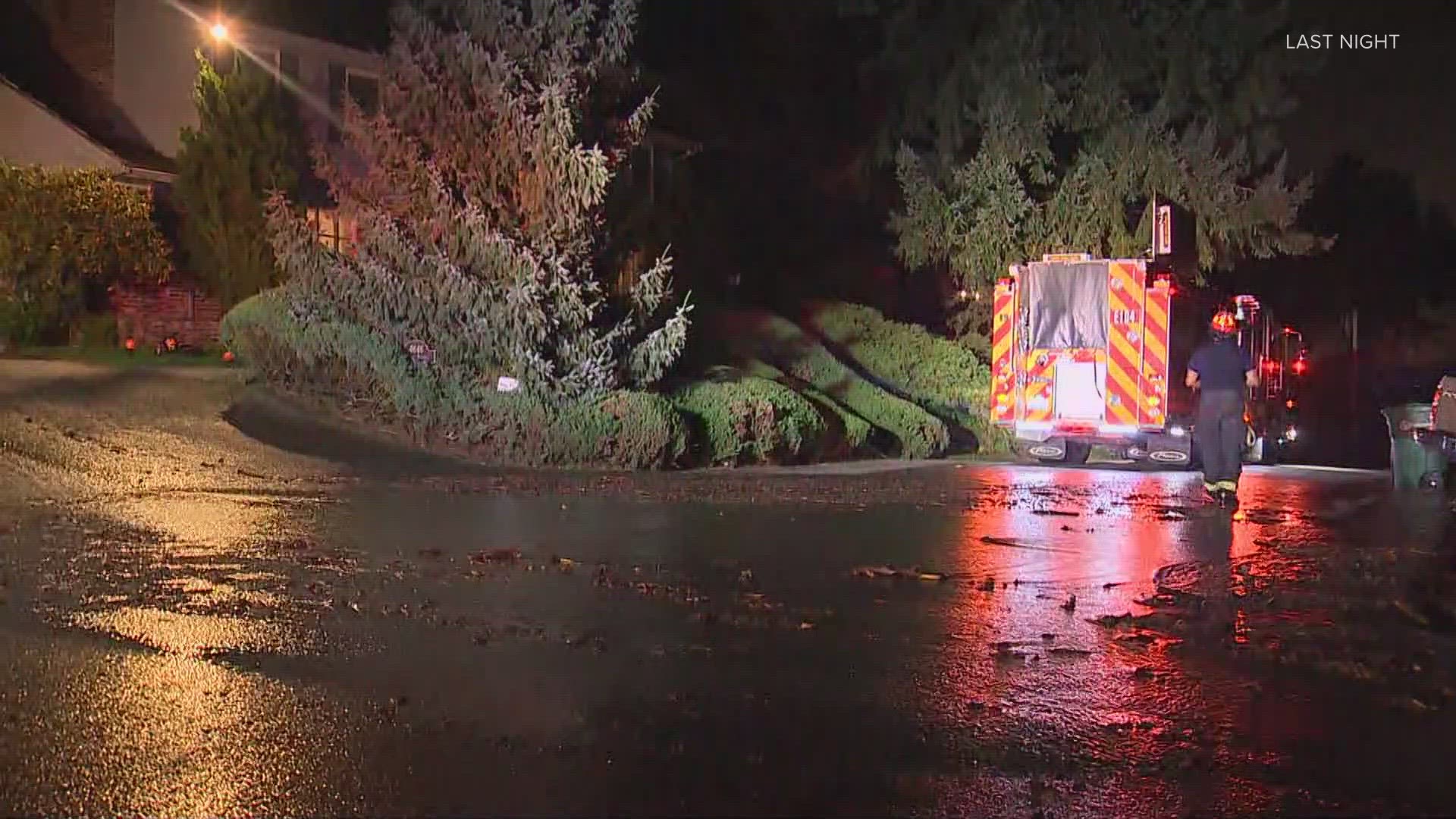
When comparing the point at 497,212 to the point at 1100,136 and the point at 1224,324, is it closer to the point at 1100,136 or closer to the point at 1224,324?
the point at 1224,324

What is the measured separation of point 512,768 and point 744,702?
1.26 m

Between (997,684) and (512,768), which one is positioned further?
(997,684)

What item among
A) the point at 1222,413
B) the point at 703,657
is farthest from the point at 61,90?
the point at 703,657

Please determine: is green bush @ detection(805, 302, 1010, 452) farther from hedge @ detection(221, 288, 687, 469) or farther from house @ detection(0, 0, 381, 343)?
house @ detection(0, 0, 381, 343)

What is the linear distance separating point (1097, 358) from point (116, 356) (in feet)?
45.2

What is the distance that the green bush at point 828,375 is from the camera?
64.4 feet

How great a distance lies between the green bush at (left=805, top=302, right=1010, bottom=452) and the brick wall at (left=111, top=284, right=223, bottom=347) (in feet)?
32.7

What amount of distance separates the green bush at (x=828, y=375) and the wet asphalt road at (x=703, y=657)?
6.87 m

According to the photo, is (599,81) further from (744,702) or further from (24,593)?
(744,702)

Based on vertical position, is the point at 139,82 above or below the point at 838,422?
above

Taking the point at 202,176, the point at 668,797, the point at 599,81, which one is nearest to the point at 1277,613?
the point at 668,797

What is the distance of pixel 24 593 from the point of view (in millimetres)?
7840

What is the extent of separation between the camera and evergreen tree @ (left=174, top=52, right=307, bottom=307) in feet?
71.1

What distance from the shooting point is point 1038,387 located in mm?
17484
